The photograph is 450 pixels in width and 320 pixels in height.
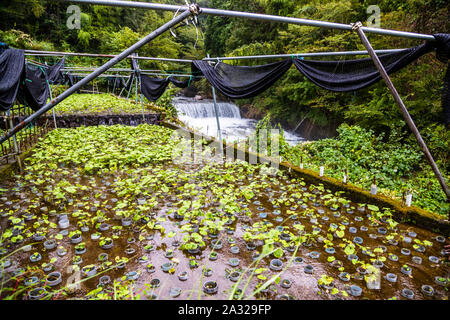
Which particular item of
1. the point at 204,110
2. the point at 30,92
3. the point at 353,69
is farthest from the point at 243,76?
the point at 204,110

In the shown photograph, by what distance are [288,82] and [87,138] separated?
35.6 ft

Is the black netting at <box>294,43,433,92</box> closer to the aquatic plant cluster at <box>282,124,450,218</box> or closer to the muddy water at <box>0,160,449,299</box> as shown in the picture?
the aquatic plant cluster at <box>282,124,450,218</box>

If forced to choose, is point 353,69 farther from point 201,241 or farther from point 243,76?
point 201,241

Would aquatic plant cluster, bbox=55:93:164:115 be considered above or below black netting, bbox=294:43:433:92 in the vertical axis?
below

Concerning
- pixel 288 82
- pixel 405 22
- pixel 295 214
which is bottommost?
pixel 295 214

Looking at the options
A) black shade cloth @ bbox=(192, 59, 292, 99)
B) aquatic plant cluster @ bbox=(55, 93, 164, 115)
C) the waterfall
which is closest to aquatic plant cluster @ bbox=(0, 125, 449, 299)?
black shade cloth @ bbox=(192, 59, 292, 99)

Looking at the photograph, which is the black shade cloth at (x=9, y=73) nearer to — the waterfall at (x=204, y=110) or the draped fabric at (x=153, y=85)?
the draped fabric at (x=153, y=85)

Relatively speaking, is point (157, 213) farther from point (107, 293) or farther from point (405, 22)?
point (405, 22)

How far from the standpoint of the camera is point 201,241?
285 cm

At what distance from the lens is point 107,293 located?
2107 millimetres

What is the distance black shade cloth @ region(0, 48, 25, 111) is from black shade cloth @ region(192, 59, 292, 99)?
9.92ft

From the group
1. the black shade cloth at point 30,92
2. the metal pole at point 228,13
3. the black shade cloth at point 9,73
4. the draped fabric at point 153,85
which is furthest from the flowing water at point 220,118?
the metal pole at point 228,13

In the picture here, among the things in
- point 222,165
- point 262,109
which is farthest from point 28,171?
point 262,109

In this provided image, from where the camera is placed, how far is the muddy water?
2234mm
